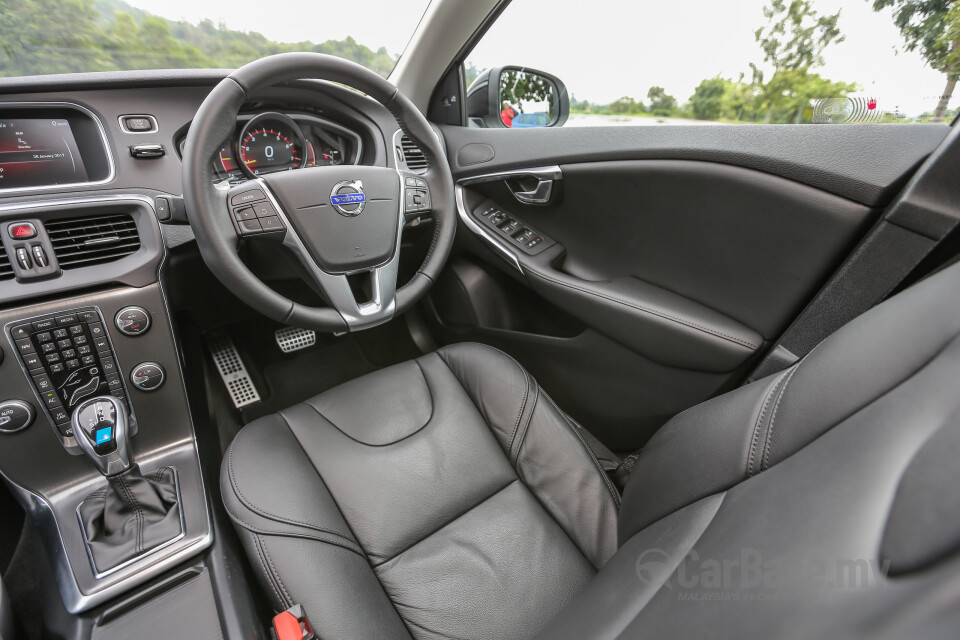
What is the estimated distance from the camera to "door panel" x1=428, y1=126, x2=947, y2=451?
2.95ft

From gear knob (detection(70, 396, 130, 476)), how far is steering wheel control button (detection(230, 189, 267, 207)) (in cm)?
45

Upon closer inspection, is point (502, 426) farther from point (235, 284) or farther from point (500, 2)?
point (500, 2)

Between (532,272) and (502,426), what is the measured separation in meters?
0.51

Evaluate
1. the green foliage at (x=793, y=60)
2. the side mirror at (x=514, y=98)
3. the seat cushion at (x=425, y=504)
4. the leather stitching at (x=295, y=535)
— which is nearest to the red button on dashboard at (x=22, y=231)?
the seat cushion at (x=425, y=504)

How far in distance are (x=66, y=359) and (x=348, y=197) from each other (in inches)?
24.8

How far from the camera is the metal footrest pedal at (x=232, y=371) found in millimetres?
1489

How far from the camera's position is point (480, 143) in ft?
5.01

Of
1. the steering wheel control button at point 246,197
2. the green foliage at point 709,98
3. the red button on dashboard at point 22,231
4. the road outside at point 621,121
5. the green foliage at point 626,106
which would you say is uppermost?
the green foliage at point 709,98

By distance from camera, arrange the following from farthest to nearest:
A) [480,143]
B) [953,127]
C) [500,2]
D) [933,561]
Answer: [480,143] < [500,2] < [953,127] < [933,561]

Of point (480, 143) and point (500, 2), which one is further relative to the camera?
point (480, 143)

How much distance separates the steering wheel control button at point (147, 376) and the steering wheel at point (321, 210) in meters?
0.29

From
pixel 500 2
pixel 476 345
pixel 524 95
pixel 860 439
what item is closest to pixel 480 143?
pixel 524 95

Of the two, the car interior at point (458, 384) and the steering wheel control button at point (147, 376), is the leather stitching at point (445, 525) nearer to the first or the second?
the car interior at point (458, 384)

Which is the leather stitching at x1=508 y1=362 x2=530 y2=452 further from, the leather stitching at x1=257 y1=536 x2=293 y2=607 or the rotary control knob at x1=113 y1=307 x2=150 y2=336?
the rotary control knob at x1=113 y1=307 x2=150 y2=336
